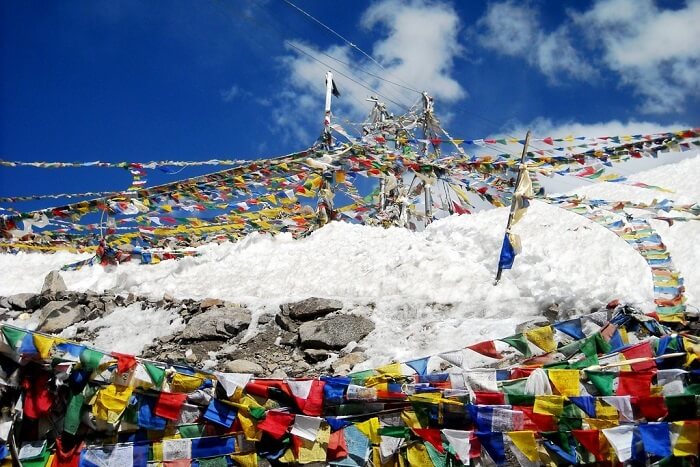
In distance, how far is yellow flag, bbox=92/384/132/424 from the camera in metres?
6.40

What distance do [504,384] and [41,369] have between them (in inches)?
203

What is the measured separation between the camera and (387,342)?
9367 mm

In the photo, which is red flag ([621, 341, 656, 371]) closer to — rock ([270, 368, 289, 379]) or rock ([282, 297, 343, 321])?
rock ([270, 368, 289, 379])

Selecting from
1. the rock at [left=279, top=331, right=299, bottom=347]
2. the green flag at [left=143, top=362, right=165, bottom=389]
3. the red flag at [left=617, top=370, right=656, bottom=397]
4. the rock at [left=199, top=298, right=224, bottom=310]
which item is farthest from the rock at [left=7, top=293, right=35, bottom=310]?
the red flag at [left=617, top=370, right=656, bottom=397]

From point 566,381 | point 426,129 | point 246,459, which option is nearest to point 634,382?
point 566,381

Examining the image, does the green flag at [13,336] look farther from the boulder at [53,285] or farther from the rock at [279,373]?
the boulder at [53,285]

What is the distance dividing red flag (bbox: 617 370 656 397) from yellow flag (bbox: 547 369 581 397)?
1.36 feet

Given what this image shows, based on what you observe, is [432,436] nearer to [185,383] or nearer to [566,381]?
[566,381]

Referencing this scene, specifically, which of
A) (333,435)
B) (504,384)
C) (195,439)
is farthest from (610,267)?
(195,439)

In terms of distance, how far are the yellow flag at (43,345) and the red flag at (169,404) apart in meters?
1.36

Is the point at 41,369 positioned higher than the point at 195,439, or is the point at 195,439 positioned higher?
the point at 41,369

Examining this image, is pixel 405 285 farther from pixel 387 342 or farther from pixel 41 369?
pixel 41 369

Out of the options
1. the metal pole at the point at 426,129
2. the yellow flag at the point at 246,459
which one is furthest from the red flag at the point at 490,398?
the metal pole at the point at 426,129

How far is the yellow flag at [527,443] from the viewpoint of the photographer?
5.80 meters
